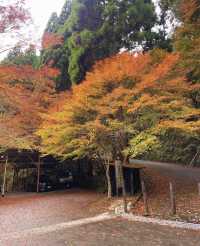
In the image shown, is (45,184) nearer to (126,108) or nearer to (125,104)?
(126,108)

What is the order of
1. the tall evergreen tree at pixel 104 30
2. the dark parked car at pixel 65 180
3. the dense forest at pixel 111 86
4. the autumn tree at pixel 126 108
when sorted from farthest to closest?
the tall evergreen tree at pixel 104 30 < the dark parked car at pixel 65 180 < the dense forest at pixel 111 86 < the autumn tree at pixel 126 108

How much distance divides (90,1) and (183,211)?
40.7ft

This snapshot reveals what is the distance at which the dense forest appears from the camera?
9.62 m

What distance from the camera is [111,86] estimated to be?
32.8 feet

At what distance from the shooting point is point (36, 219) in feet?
28.3

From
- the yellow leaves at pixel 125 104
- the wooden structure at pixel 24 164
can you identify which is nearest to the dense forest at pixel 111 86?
the yellow leaves at pixel 125 104

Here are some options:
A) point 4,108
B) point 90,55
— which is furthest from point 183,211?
point 90,55

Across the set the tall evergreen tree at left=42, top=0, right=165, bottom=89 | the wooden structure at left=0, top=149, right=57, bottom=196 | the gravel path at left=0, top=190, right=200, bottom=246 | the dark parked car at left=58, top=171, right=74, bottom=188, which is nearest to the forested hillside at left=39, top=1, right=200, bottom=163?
the gravel path at left=0, top=190, right=200, bottom=246

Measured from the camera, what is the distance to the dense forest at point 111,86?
9.62 metres

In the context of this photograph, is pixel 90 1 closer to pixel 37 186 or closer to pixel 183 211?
pixel 37 186

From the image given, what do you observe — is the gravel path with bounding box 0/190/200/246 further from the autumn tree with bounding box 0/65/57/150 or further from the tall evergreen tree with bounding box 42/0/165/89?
the tall evergreen tree with bounding box 42/0/165/89

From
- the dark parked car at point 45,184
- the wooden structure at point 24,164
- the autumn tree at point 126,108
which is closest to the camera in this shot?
the autumn tree at point 126,108

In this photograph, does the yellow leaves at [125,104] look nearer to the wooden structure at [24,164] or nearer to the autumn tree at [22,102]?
the autumn tree at [22,102]

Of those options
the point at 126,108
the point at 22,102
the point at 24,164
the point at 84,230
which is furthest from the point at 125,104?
the point at 24,164
